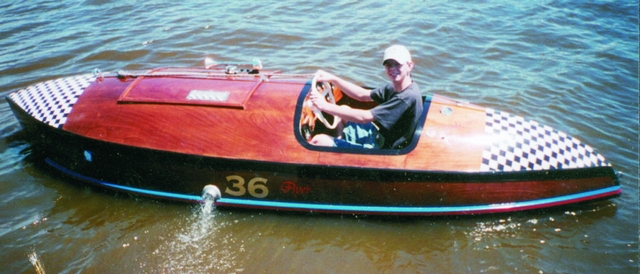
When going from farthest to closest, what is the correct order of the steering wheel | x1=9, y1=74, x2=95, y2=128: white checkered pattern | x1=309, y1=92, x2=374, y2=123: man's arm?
x1=9, y1=74, x2=95, y2=128: white checkered pattern < the steering wheel < x1=309, y1=92, x2=374, y2=123: man's arm

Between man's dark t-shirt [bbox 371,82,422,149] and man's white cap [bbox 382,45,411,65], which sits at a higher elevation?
man's white cap [bbox 382,45,411,65]

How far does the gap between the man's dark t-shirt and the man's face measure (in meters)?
0.11

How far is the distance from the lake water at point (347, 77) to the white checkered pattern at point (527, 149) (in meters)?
0.58

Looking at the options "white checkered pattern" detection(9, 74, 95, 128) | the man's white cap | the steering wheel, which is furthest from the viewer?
"white checkered pattern" detection(9, 74, 95, 128)

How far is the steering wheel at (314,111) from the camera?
3737 mm

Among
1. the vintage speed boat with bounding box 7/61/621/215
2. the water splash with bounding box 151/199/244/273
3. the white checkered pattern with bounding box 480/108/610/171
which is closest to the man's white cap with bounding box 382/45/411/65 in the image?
the vintage speed boat with bounding box 7/61/621/215

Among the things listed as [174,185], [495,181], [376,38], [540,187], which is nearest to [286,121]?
[174,185]

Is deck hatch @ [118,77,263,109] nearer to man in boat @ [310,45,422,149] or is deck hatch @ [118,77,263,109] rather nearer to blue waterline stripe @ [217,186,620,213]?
man in boat @ [310,45,422,149]

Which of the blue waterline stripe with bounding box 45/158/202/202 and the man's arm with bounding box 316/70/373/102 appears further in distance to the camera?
the man's arm with bounding box 316/70/373/102

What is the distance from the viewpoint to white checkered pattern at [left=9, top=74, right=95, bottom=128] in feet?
13.3

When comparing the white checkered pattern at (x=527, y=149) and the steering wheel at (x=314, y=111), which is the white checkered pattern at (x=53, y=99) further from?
the white checkered pattern at (x=527, y=149)

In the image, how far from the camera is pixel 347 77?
6.48 m

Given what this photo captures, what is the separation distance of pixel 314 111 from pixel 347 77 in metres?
2.85

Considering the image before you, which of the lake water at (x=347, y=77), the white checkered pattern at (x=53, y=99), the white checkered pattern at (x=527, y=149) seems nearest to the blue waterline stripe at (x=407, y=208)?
the lake water at (x=347, y=77)
